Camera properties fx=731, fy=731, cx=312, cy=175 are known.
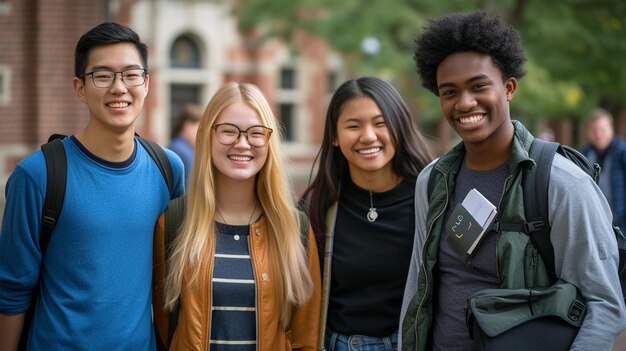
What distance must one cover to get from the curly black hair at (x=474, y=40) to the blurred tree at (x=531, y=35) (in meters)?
6.75

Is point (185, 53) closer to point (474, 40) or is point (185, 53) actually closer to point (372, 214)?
point (372, 214)

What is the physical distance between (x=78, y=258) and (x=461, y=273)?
1.46 metres

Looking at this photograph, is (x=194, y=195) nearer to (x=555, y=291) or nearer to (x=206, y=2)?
(x=555, y=291)

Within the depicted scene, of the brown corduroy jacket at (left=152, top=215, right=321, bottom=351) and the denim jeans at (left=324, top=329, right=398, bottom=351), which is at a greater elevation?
the brown corduroy jacket at (left=152, top=215, right=321, bottom=351)

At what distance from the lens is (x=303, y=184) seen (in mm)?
21312

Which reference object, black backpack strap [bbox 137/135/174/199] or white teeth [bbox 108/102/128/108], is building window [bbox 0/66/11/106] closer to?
black backpack strap [bbox 137/135/174/199]

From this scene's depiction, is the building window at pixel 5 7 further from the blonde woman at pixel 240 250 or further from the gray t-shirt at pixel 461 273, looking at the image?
the gray t-shirt at pixel 461 273

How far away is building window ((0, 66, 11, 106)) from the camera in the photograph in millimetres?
11352

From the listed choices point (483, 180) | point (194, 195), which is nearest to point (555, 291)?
point (483, 180)

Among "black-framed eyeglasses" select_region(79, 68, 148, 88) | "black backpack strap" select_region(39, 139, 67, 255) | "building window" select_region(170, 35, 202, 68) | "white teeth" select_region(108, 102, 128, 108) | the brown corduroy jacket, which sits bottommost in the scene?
the brown corduroy jacket

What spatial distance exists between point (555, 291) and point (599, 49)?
30.8 ft

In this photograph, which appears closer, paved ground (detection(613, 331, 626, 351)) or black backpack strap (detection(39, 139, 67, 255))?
black backpack strap (detection(39, 139, 67, 255))

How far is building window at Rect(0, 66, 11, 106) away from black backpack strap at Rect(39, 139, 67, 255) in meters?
9.36

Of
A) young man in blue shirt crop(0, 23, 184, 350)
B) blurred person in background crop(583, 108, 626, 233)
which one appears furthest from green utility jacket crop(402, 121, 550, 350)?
blurred person in background crop(583, 108, 626, 233)
